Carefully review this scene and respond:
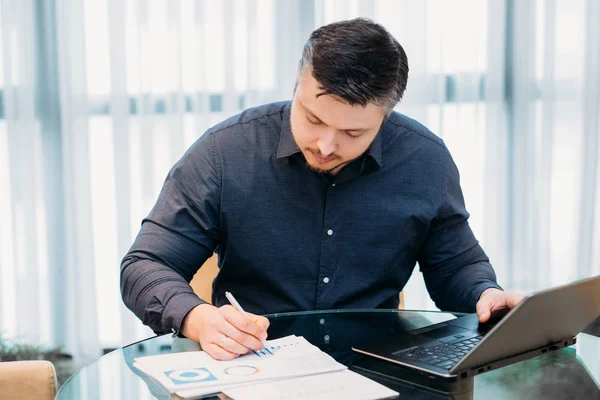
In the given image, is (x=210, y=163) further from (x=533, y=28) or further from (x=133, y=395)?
(x=533, y=28)

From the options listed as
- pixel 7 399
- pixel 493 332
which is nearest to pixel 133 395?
pixel 7 399

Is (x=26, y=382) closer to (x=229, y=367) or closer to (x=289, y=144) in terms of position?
(x=229, y=367)

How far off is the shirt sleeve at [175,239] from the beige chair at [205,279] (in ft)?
0.37

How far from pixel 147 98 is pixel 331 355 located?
1.97 meters

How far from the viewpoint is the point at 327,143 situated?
1596mm

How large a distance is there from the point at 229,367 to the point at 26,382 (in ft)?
1.70

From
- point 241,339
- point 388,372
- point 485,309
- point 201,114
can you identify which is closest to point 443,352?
point 388,372

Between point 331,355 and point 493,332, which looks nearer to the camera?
point 493,332

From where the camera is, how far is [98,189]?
316cm

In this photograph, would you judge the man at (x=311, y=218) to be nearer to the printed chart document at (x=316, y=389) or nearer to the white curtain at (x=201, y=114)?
the printed chart document at (x=316, y=389)

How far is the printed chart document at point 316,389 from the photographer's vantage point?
112 centimetres

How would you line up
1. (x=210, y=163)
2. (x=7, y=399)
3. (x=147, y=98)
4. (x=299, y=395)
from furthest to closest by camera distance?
(x=147, y=98) < (x=210, y=163) < (x=7, y=399) < (x=299, y=395)

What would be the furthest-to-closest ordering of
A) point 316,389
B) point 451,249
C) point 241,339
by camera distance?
point 451,249, point 241,339, point 316,389

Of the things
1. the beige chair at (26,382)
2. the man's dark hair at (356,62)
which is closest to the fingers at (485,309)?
the man's dark hair at (356,62)
